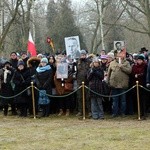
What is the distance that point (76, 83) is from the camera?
1429cm

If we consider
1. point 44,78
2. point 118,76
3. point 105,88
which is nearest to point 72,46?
point 44,78

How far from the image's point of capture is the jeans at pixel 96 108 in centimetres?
1388

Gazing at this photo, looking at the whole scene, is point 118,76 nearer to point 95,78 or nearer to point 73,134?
point 95,78

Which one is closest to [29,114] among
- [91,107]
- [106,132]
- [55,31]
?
[91,107]

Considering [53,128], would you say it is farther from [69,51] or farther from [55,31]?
[55,31]

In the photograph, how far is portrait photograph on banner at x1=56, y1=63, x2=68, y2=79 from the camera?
14.1 metres

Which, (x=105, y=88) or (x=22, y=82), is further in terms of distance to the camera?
(x=22, y=82)

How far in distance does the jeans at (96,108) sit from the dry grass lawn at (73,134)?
0.25 m

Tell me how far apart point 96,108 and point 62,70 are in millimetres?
1559

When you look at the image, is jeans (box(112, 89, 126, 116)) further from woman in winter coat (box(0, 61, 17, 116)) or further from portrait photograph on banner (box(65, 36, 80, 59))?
woman in winter coat (box(0, 61, 17, 116))

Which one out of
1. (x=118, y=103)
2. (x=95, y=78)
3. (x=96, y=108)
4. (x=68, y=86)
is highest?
(x=95, y=78)

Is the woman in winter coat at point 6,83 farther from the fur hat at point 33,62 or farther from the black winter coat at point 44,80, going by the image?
the black winter coat at point 44,80

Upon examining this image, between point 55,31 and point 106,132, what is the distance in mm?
36301

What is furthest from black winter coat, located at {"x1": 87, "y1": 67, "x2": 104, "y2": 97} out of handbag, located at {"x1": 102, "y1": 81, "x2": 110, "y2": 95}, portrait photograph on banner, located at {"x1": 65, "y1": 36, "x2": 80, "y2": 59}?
portrait photograph on banner, located at {"x1": 65, "y1": 36, "x2": 80, "y2": 59}
